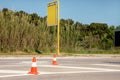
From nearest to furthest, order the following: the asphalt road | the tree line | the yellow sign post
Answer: the asphalt road < the tree line < the yellow sign post

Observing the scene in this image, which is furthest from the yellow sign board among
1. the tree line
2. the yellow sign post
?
the tree line

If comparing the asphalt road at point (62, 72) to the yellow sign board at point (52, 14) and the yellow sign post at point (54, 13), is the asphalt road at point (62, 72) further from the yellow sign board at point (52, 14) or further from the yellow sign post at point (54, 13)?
the yellow sign board at point (52, 14)

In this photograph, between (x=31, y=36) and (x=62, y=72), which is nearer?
(x=62, y=72)

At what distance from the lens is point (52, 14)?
3934 centimetres

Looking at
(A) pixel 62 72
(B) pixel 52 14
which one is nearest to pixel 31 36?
(B) pixel 52 14

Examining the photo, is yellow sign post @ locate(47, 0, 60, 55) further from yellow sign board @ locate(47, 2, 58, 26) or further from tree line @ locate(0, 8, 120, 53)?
tree line @ locate(0, 8, 120, 53)

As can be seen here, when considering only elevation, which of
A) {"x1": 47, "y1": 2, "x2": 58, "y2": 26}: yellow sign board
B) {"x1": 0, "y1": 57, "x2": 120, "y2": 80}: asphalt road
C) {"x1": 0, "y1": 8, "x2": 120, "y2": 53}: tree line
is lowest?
{"x1": 0, "y1": 57, "x2": 120, "y2": 80}: asphalt road

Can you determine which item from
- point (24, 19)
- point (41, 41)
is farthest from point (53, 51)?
point (24, 19)

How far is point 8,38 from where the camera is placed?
36719 mm

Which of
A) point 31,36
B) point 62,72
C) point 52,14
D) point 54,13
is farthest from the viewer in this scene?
point 52,14

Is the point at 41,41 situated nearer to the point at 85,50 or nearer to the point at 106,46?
the point at 85,50

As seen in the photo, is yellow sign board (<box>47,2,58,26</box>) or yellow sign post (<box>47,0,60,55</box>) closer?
yellow sign post (<box>47,0,60,55</box>)

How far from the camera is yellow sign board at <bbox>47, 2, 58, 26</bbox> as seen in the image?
38812 mm

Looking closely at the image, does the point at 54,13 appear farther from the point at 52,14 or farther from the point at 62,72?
the point at 62,72
